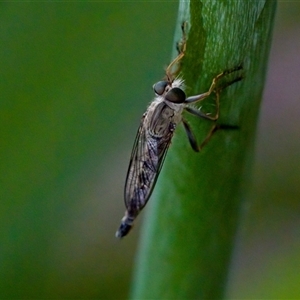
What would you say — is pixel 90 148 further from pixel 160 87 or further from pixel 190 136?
pixel 190 136

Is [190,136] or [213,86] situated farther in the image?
[190,136]

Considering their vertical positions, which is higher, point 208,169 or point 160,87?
point 160,87

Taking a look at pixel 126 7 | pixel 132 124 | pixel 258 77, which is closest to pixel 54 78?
pixel 126 7

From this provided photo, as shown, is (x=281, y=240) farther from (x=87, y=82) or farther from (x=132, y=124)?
(x=87, y=82)

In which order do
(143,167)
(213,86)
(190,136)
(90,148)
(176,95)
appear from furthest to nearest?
1. (90,148)
2. (143,167)
3. (176,95)
4. (190,136)
5. (213,86)

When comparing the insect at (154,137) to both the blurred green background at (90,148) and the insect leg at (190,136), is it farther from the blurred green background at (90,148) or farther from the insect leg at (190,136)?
the blurred green background at (90,148)

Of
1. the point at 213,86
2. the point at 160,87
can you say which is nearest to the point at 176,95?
the point at 160,87

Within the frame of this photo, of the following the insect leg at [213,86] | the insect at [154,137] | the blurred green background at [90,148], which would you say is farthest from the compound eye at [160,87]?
the insect leg at [213,86]
